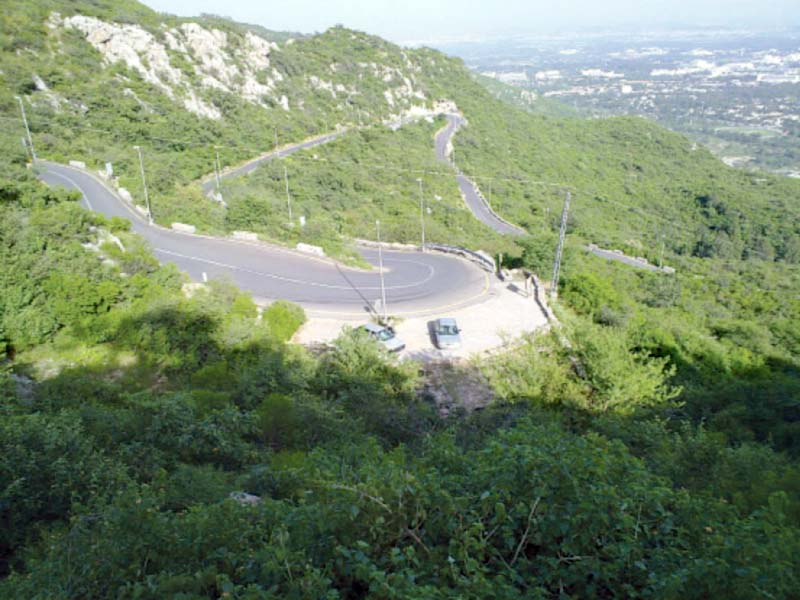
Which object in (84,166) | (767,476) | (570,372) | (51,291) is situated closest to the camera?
(767,476)

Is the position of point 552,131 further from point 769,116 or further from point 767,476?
point 769,116

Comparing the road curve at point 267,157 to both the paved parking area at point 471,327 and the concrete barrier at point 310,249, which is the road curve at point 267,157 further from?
the paved parking area at point 471,327

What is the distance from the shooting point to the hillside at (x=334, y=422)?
5223 mm

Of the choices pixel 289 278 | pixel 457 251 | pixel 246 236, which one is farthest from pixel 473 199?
pixel 289 278

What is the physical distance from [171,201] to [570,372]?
23221 mm

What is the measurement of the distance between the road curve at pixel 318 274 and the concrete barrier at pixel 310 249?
438 millimetres

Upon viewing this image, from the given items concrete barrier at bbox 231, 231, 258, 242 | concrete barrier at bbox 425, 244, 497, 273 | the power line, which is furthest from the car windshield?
the power line

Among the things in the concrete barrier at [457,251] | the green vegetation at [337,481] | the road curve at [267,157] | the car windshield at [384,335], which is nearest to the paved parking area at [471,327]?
the car windshield at [384,335]

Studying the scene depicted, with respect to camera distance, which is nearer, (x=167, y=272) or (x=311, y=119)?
(x=167, y=272)

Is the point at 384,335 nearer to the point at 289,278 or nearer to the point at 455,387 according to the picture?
the point at 455,387

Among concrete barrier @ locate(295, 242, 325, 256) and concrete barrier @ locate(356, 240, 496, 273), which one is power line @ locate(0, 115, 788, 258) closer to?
concrete barrier @ locate(356, 240, 496, 273)

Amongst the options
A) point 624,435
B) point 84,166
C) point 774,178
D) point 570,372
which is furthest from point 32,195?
point 774,178

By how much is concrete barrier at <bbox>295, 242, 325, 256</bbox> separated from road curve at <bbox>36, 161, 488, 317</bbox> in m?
0.44

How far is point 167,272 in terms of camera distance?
20.1m
